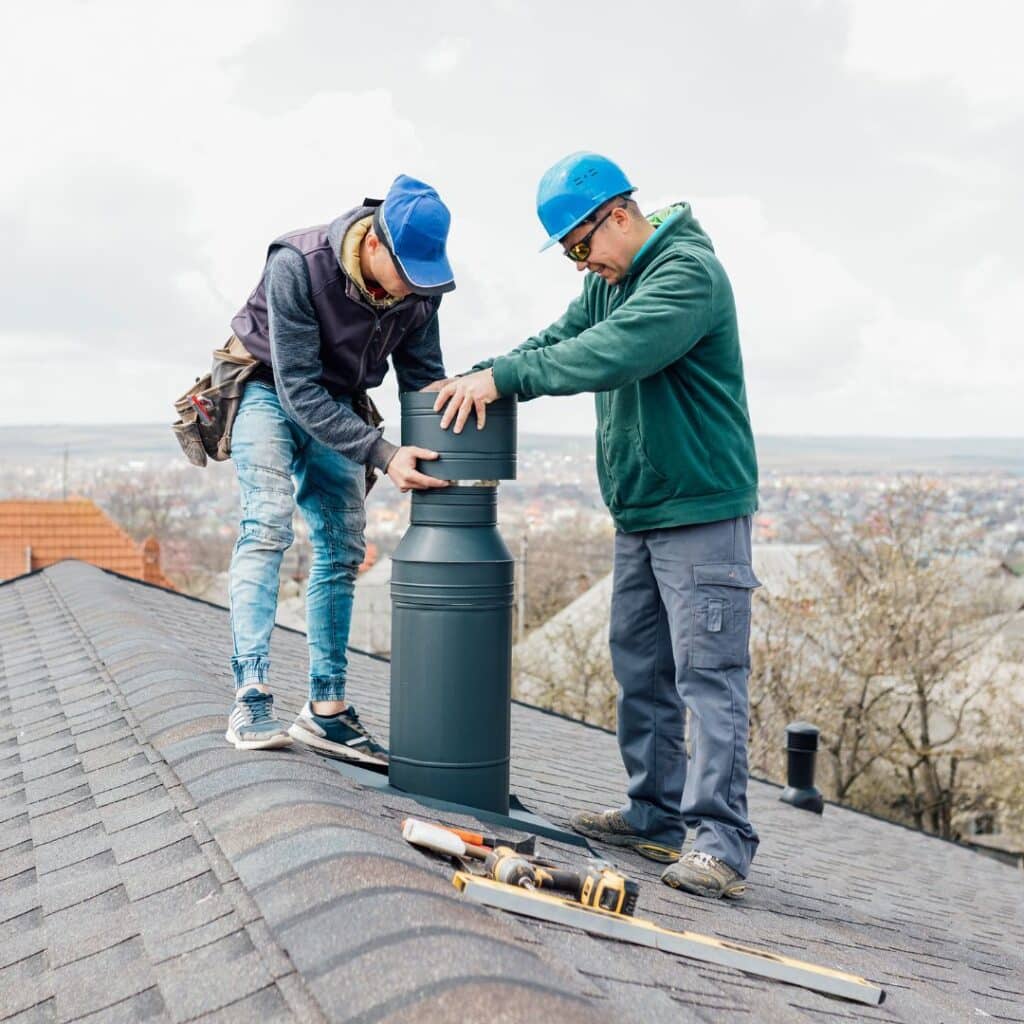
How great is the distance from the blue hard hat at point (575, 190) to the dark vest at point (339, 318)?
0.44 meters

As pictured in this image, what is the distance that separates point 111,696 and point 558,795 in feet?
5.89

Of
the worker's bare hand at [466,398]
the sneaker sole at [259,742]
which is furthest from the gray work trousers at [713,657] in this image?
the sneaker sole at [259,742]

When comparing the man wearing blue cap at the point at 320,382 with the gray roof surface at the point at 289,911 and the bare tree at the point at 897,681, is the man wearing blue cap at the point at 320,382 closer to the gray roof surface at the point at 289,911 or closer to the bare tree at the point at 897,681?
the gray roof surface at the point at 289,911

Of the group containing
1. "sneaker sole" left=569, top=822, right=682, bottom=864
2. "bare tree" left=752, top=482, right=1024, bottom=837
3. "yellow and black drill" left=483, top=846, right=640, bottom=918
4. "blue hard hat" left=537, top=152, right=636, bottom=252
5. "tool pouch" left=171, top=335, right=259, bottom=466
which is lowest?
"bare tree" left=752, top=482, right=1024, bottom=837

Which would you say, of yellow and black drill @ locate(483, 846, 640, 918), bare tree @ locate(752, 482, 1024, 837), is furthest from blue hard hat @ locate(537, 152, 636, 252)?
bare tree @ locate(752, 482, 1024, 837)

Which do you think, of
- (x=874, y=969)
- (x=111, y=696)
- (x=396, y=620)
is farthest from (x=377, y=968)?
(x=111, y=696)

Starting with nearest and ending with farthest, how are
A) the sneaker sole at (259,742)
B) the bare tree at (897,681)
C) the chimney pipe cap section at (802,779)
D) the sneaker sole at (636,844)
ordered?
the sneaker sole at (259,742) < the sneaker sole at (636,844) < the chimney pipe cap section at (802,779) < the bare tree at (897,681)

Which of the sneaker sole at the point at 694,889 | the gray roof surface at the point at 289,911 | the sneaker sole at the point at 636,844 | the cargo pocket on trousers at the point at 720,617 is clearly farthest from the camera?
the sneaker sole at the point at 636,844

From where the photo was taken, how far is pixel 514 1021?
146 centimetres

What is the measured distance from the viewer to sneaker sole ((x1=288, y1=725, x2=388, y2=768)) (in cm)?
329

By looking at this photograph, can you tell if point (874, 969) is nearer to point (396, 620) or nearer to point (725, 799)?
point (725, 799)

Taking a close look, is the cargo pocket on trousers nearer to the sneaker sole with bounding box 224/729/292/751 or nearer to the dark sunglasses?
the dark sunglasses

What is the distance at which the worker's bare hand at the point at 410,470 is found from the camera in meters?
2.98

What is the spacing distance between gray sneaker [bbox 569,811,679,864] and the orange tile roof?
724 inches
